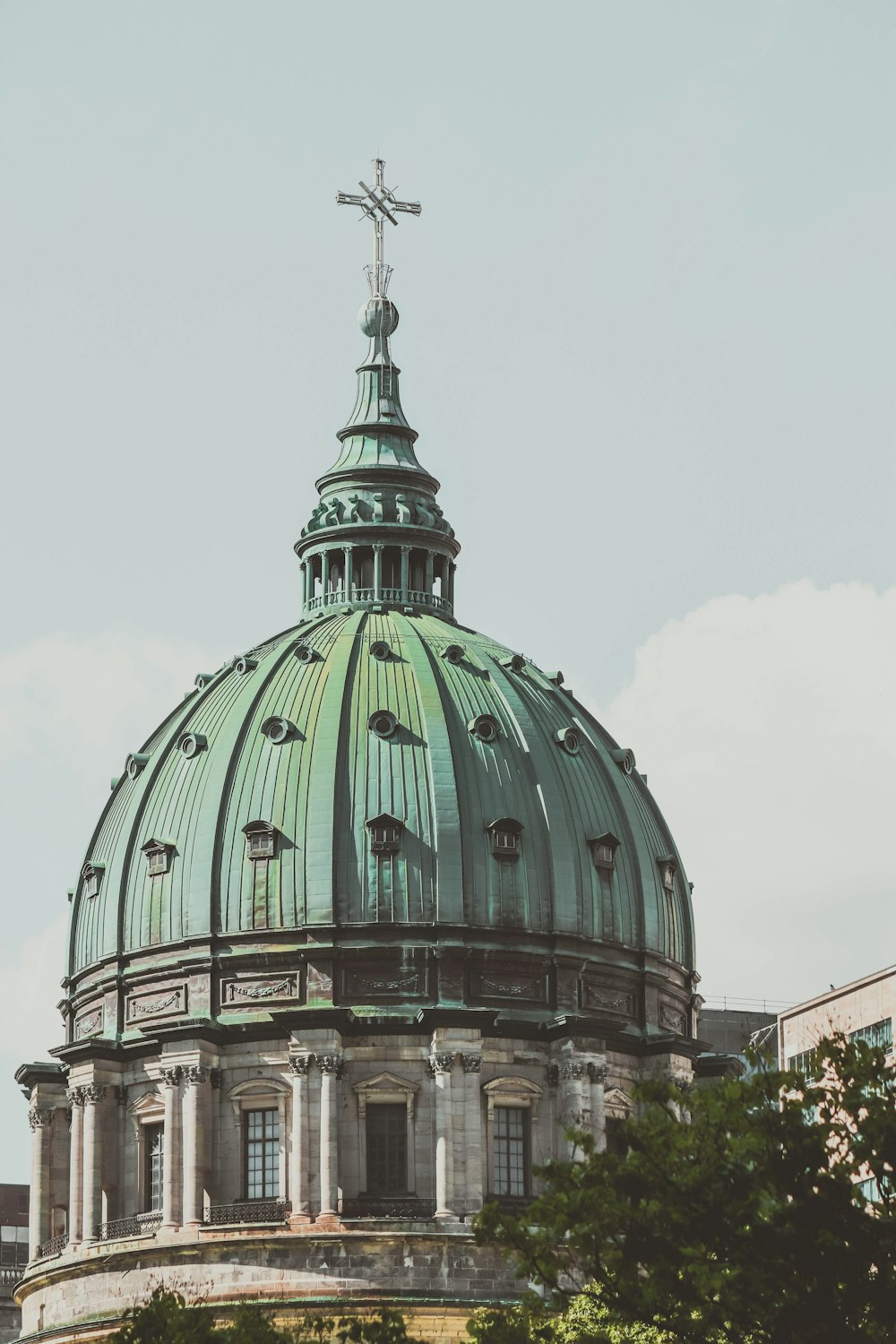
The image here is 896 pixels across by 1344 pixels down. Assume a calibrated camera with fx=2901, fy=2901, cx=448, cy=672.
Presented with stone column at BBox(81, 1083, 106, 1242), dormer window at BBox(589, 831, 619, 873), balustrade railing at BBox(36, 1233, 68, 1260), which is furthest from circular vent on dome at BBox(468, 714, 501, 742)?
balustrade railing at BBox(36, 1233, 68, 1260)

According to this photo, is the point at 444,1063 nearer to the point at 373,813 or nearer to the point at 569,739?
the point at 373,813

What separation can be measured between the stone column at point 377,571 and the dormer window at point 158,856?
15.4 metres

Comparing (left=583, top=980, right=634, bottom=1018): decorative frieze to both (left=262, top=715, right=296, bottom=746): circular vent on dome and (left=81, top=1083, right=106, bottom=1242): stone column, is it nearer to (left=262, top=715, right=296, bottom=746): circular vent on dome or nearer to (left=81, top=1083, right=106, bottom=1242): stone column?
(left=262, top=715, right=296, bottom=746): circular vent on dome

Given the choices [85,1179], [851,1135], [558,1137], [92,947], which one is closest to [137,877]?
[92,947]

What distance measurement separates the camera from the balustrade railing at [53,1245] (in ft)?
368

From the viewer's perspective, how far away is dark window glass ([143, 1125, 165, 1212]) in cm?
10862

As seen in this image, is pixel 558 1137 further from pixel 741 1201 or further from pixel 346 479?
pixel 741 1201

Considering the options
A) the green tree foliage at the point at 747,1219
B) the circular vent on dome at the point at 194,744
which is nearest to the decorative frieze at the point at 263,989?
the circular vent on dome at the point at 194,744

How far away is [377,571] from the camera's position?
12231cm

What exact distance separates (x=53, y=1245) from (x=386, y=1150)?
15061mm

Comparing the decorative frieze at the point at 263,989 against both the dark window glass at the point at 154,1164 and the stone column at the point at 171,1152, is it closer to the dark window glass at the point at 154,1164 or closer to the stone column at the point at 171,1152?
the stone column at the point at 171,1152

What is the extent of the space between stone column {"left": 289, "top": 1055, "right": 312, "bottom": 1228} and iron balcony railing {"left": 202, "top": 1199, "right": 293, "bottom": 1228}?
53 cm

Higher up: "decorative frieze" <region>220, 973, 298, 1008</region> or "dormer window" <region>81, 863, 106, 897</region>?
"dormer window" <region>81, 863, 106, 897</region>

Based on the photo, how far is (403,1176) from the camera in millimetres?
106250
